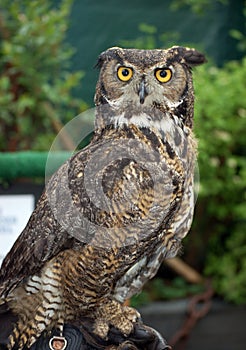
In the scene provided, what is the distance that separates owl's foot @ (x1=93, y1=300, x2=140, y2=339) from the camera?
1828 mm

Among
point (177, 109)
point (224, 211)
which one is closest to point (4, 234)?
point (177, 109)

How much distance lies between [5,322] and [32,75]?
3.24 meters

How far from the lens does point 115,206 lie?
1.71 m

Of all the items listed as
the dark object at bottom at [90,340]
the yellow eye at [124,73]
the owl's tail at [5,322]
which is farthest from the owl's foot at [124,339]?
the yellow eye at [124,73]

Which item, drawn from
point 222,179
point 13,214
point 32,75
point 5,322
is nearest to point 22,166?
point 13,214

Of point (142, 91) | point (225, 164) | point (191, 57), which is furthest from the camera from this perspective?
point (225, 164)

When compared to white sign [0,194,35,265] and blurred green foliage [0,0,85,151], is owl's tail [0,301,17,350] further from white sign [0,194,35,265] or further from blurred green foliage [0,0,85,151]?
blurred green foliage [0,0,85,151]

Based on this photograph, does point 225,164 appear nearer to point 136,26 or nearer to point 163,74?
point 136,26

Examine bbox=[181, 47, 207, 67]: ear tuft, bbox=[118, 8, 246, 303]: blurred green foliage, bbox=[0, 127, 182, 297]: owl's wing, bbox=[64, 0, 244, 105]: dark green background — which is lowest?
bbox=[118, 8, 246, 303]: blurred green foliage

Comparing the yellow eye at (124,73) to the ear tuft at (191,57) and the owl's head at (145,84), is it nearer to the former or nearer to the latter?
the owl's head at (145,84)

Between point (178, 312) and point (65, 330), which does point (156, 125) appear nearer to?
point (65, 330)

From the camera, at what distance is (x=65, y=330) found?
72.4 inches

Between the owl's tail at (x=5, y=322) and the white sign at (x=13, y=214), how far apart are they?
138 cm

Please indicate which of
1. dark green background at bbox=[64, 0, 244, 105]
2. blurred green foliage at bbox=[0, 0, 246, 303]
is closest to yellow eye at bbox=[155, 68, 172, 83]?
blurred green foliage at bbox=[0, 0, 246, 303]
